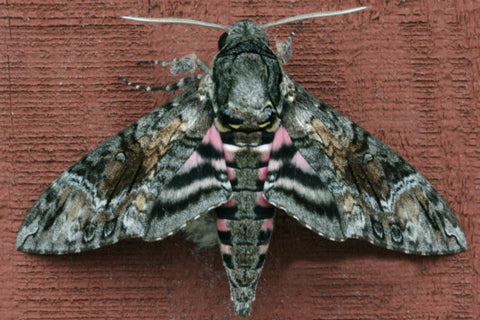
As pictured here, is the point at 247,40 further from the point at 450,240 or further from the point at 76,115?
the point at 450,240

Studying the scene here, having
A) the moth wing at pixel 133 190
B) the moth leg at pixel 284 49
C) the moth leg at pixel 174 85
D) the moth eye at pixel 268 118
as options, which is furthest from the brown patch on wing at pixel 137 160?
the moth leg at pixel 284 49

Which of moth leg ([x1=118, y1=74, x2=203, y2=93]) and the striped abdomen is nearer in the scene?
the striped abdomen

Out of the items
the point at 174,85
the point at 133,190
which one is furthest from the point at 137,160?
the point at 174,85

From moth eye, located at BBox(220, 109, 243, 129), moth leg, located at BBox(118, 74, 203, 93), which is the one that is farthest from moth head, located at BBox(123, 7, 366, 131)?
moth leg, located at BBox(118, 74, 203, 93)

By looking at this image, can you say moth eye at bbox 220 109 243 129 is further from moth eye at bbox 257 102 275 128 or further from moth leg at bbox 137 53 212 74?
moth leg at bbox 137 53 212 74

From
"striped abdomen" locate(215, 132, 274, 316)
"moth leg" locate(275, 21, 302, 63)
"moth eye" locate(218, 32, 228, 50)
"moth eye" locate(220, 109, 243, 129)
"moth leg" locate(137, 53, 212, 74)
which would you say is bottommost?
"striped abdomen" locate(215, 132, 274, 316)

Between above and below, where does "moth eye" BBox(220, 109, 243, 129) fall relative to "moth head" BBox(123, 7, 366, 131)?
below

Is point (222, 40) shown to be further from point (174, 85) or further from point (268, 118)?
point (268, 118)
